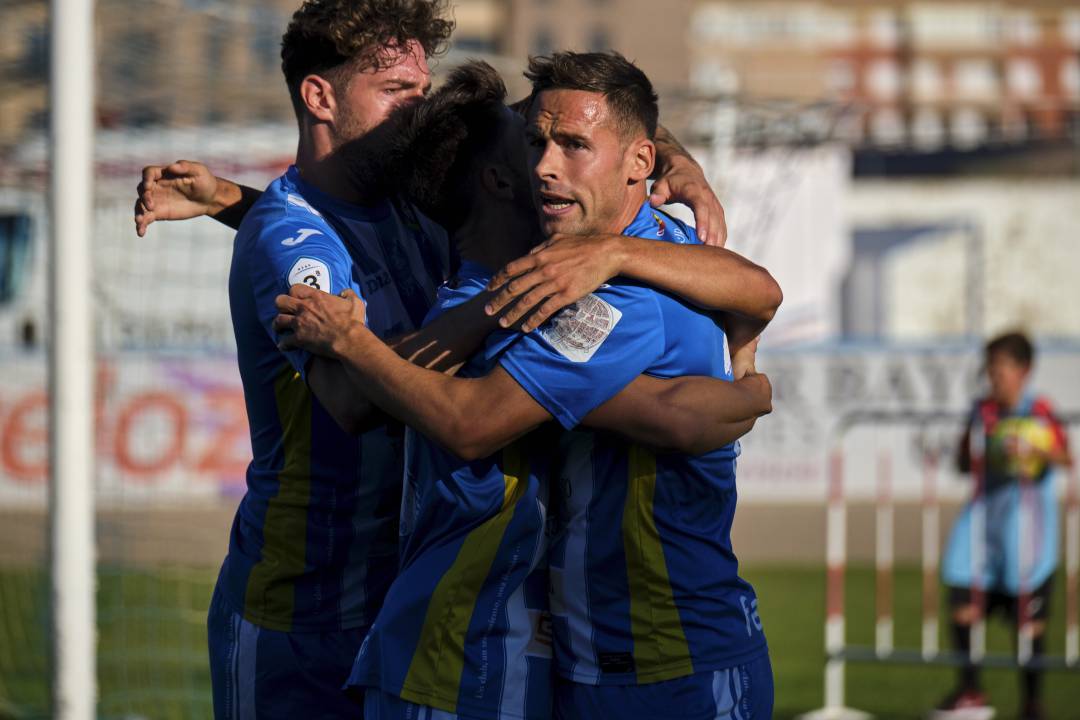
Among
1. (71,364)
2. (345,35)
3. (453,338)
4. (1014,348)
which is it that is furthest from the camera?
(1014,348)

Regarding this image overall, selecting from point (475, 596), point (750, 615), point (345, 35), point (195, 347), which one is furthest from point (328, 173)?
point (195, 347)

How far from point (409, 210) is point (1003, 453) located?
5.31m

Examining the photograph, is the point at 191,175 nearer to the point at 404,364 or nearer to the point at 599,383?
the point at 404,364

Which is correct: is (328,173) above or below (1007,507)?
above

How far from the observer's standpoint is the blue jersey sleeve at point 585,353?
2.57m

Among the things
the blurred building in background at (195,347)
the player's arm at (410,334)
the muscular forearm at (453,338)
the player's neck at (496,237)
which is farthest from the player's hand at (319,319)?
the blurred building in background at (195,347)

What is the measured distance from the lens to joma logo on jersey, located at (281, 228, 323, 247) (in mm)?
2969

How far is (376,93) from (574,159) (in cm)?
75

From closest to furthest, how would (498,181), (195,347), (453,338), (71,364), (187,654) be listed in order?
(453,338) < (498,181) < (71,364) < (187,654) < (195,347)

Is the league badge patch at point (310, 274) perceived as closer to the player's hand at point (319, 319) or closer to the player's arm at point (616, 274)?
the player's hand at point (319, 319)

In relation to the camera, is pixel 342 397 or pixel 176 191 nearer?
pixel 342 397

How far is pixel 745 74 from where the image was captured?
8625 cm

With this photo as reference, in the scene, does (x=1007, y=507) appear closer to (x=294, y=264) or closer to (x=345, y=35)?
(x=345, y=35)

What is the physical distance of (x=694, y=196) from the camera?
10.5 feet
